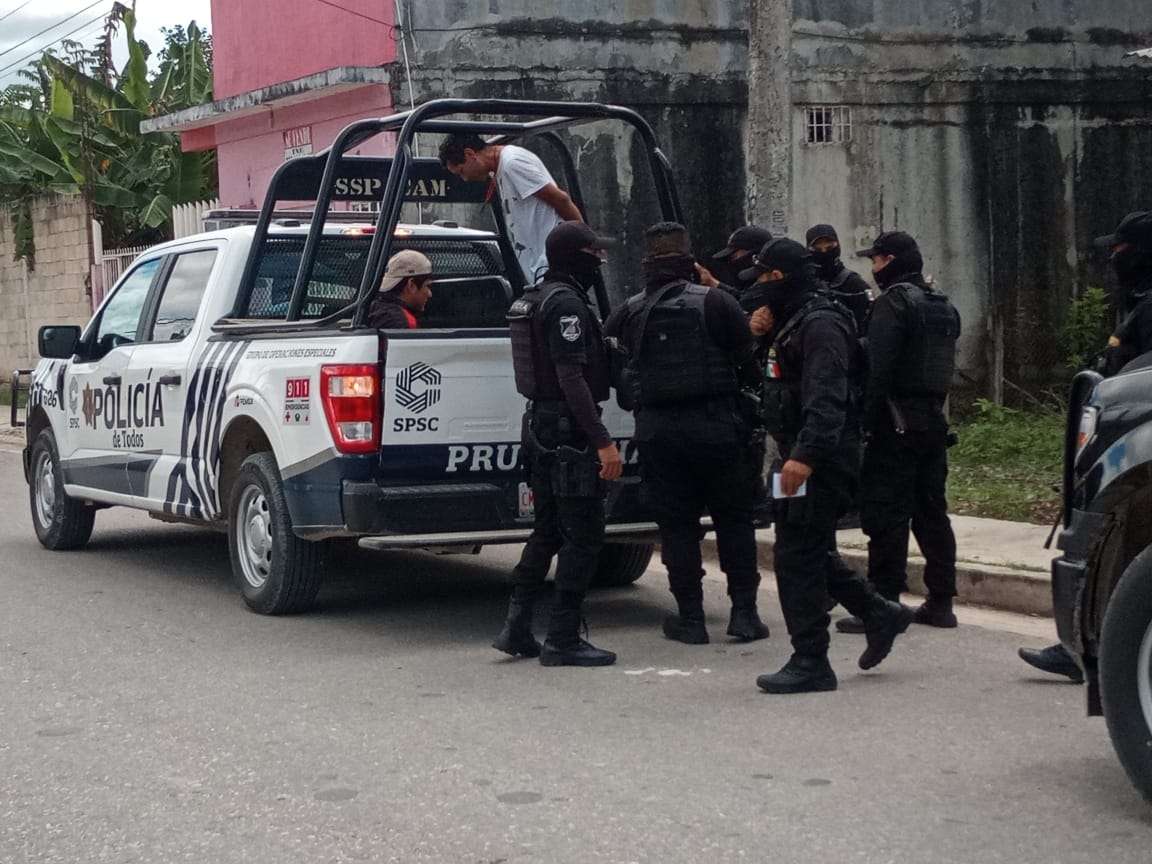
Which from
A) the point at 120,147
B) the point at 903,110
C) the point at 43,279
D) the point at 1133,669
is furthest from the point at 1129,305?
the point at 43,279

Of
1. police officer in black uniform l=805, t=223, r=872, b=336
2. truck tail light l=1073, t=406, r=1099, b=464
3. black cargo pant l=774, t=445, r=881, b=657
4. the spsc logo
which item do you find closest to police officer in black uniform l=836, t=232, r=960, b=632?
police officer in black uniform l=805, t=223, r=872, b=336

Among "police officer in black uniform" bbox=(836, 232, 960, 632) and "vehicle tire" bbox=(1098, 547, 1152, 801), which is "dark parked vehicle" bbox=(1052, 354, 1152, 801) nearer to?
"vehicle tire" bbox=(1098, 547, 1152, 801)

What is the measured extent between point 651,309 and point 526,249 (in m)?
1.26

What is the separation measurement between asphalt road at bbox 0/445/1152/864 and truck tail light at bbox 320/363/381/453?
0.88 metres

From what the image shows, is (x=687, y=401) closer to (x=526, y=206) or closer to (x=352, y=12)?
(x=526, y=206)

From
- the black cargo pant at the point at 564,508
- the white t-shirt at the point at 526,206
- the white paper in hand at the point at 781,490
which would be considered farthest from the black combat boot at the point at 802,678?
the white t-shirt at the point at 526,206

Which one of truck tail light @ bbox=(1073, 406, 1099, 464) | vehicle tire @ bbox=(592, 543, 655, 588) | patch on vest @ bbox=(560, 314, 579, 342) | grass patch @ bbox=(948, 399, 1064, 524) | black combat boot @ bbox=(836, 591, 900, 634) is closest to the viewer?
truck tail light @ bbox=(1073, 406, 1099, 464)

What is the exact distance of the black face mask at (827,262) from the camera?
8281 millimetres

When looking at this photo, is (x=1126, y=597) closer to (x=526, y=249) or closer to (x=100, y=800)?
(x=100, y=800)

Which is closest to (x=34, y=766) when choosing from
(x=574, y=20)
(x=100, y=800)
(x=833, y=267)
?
(x=100, y=800)

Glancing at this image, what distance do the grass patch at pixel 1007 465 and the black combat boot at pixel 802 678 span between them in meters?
3.90

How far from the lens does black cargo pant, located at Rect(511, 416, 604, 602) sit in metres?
6.70

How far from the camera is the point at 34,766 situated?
5.37 metres

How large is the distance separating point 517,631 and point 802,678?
4.26ft
